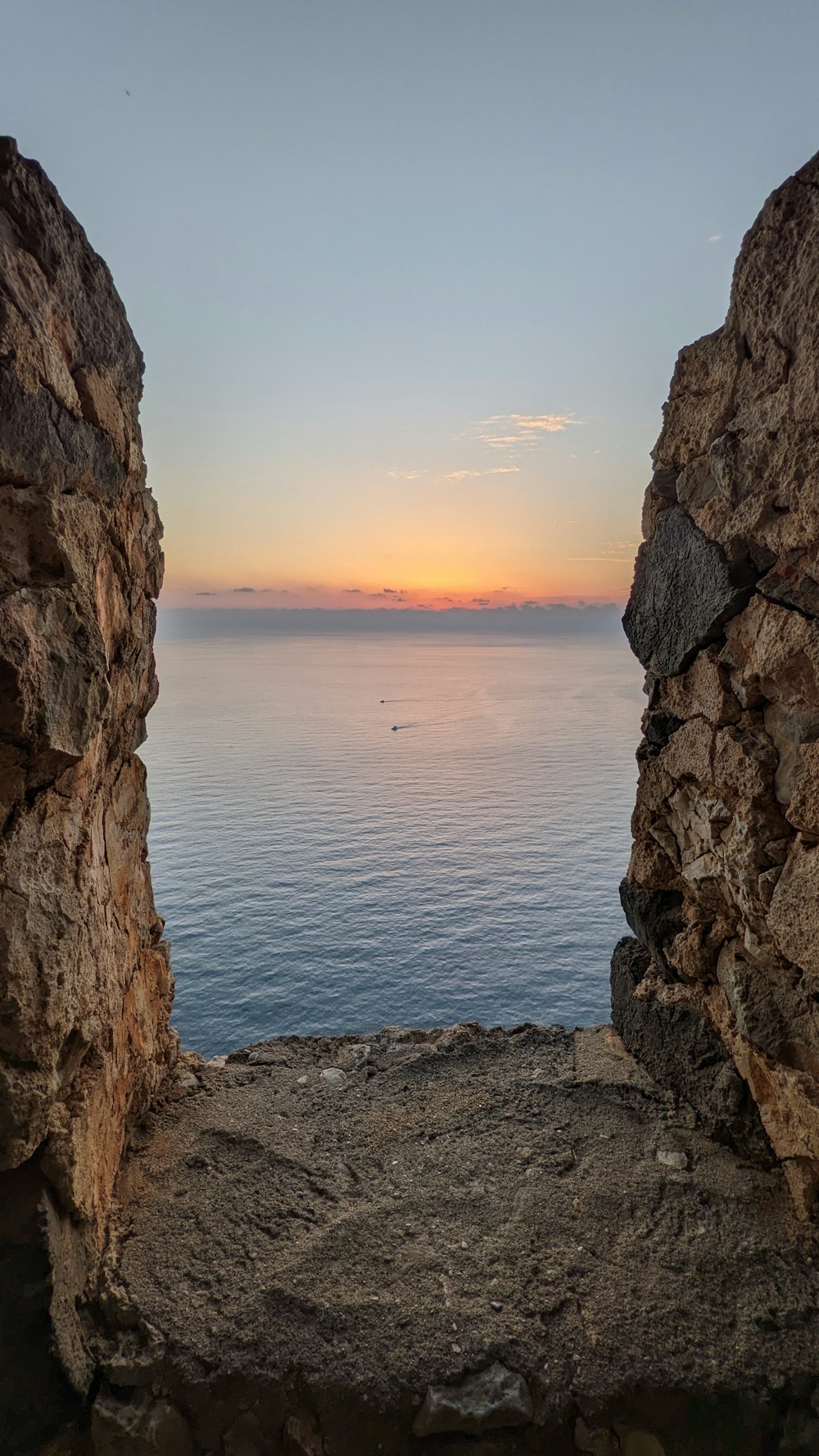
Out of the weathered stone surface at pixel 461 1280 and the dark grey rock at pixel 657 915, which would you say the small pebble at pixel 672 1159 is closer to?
the weathered stone surface at pixel 461 1280

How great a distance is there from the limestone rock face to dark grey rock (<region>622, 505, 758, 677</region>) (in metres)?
0.02

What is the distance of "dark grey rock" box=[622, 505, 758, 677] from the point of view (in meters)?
5.61

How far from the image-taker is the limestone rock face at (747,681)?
4848mm

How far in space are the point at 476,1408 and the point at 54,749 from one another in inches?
174

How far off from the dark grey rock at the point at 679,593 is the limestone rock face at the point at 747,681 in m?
0.02

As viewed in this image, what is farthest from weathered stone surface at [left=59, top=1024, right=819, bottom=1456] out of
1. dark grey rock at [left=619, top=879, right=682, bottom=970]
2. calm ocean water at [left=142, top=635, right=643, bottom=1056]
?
calm ocean water at [left=142, top=635, right=643, bottom=1056]

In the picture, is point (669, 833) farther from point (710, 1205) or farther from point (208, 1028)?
point (208, 1028)

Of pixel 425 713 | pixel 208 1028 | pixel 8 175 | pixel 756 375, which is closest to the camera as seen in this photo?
pixel 8 175

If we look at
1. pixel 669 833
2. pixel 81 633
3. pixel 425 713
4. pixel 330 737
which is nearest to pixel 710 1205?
pixel 669 833

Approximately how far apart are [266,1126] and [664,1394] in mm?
3494

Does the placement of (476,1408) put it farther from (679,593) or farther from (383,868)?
(383,868)

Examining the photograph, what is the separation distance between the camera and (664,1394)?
427cm

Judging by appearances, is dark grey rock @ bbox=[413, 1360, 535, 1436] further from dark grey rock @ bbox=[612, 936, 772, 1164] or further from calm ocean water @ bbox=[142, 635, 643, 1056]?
calm ocean water @ bbox=[142, 635, 643, 1056]

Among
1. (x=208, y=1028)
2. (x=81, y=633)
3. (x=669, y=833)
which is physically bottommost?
(x=208, y=1028)
